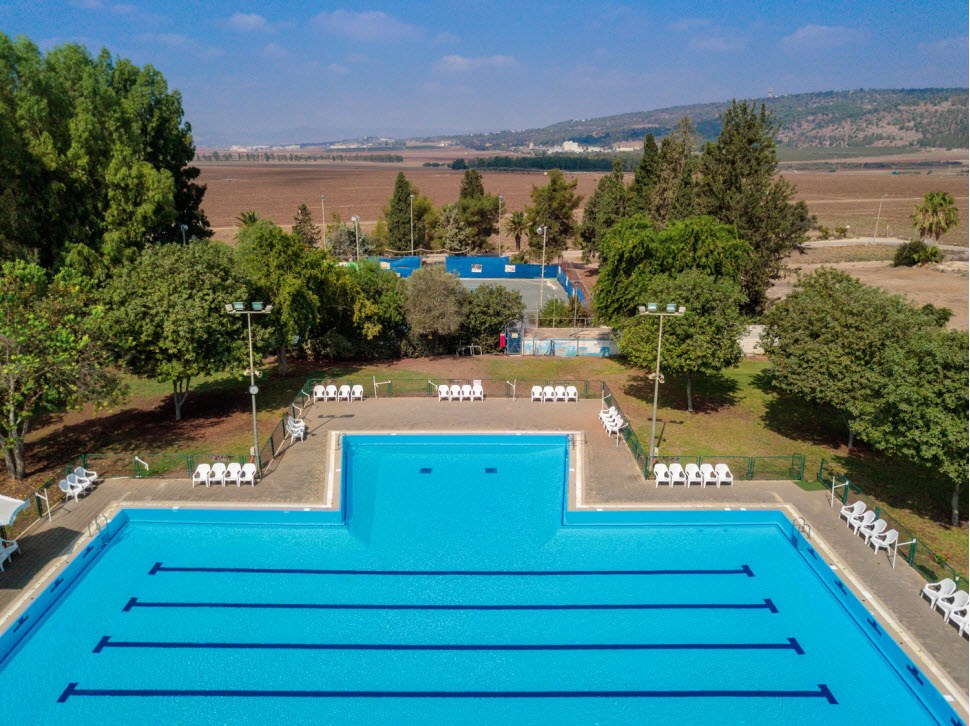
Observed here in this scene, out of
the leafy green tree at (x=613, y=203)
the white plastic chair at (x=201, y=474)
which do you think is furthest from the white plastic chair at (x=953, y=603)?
the leafy green tree at (x=613, y=203)

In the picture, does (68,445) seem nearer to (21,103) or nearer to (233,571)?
(233,571)

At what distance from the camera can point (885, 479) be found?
21203 mm

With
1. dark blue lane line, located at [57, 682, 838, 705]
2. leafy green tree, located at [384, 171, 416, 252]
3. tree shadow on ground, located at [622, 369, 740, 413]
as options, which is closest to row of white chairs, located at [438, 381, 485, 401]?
tree shadow on ground, located at [622, 369, 740, 413]

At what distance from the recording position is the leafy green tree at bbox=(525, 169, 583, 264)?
217 ft

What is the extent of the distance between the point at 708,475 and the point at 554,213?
49582 millimetres

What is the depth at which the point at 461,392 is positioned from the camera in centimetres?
2812

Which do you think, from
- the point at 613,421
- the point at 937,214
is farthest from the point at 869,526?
the point at 937,214

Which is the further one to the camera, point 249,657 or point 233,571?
point 233,571

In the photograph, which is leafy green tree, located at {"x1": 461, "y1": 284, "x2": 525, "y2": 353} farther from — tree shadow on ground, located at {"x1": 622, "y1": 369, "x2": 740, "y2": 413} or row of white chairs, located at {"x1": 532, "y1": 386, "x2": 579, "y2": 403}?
row of white chairs, located at {"x1": 532, "y1": 386, "x2": 579, "y2": 403}

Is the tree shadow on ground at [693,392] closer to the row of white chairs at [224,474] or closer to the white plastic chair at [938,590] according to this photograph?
the white plastic chair at [938,590]

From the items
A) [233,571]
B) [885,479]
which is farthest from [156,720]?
[885,479]

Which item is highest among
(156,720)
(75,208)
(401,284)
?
(75,208)

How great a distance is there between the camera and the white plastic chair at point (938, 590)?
48.5 feet

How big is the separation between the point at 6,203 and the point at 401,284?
60.5 ft
